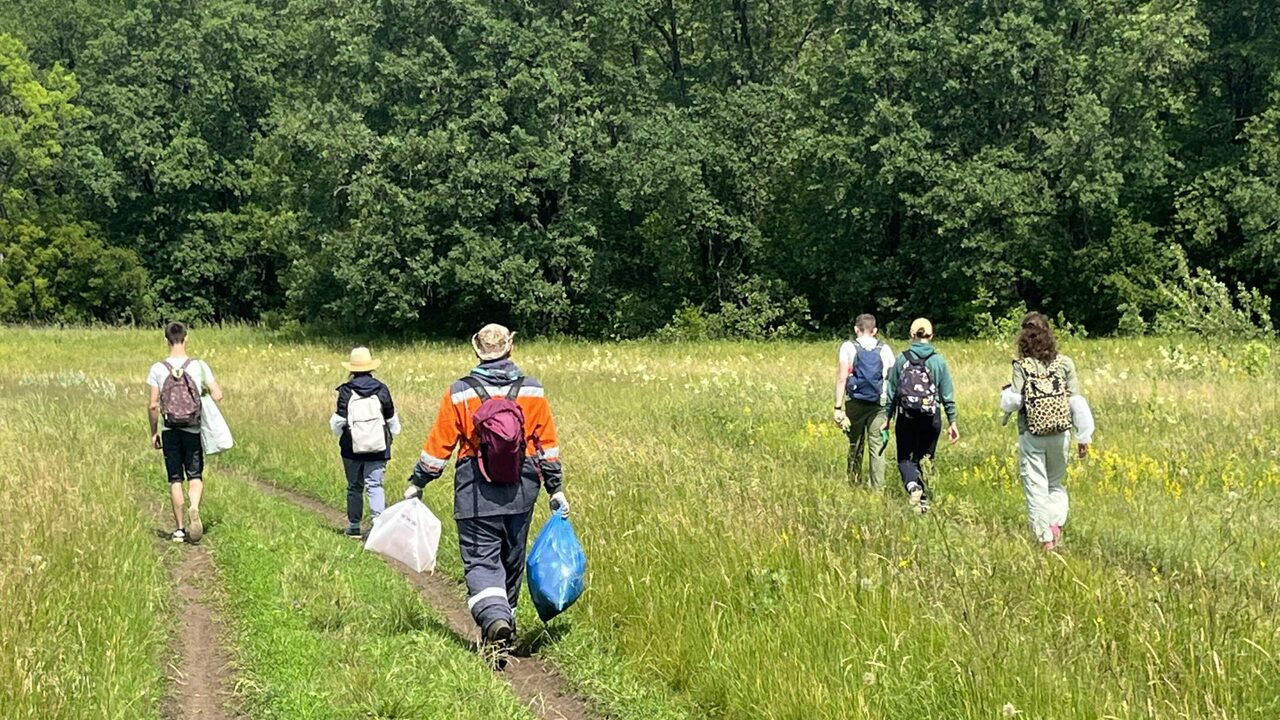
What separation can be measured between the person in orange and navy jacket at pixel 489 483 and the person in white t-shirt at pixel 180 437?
13.1ft

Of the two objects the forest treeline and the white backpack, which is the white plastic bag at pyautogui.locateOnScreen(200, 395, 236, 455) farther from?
the forest treeline

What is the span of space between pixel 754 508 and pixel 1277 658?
349 centimetres

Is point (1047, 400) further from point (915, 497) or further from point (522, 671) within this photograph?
point (522, 671)

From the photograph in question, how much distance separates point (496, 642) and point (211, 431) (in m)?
4.66

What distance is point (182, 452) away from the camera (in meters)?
9.12

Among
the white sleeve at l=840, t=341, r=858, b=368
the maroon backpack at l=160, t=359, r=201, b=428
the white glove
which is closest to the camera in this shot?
the white glove

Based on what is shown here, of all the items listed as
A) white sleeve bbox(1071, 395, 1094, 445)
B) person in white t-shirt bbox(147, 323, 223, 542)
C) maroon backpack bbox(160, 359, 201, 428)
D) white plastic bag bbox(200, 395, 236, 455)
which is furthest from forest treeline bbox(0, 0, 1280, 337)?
maroon backpack bbox(160, 359, 201, 428)

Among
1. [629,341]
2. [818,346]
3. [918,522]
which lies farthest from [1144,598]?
[629,341]

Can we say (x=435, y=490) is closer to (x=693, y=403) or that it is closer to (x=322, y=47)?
(x=693, y=403)

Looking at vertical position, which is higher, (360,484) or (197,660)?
(360,484)

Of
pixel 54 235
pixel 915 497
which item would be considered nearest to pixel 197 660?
pixel 915 497

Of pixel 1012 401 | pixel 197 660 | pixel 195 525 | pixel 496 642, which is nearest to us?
pixel 496 642

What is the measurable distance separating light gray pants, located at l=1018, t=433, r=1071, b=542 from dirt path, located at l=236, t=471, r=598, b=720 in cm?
399

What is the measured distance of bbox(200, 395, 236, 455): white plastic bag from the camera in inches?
357
